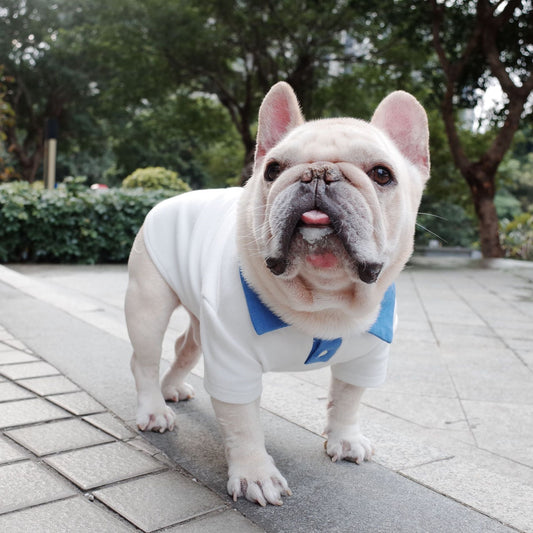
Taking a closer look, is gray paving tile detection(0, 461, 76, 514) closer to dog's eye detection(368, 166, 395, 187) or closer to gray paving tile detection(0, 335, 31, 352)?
dog's eye detection(368, 166, 395, 187)

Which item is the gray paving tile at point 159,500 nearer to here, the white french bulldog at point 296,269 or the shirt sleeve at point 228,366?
the white french bulldog at point 296,269

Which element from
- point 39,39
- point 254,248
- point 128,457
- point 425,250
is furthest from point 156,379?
point 425,250

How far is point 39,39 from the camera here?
24969 millimetres

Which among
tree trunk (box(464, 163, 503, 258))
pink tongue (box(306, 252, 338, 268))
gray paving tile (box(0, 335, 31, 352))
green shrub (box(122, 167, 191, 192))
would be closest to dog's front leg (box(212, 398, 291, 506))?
pink tongue (box(306, 252, 338, 268))

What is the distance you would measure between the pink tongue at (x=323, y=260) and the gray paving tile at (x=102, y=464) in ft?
3.51

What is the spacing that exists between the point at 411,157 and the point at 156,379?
156cm

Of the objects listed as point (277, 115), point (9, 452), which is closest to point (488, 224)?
point (277, 115)

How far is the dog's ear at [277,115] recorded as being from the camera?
2.30 metres

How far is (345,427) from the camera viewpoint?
2.63 m

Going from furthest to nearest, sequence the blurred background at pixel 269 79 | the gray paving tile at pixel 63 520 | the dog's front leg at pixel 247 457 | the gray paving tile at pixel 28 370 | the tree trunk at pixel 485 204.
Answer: the tree trunk at pixel 485 204 < the blurred background at pixel 269 79 < the gray paving tile at pixel 28 370 < the dog's front leg at pixel 247 457 < the gray paving tile at pixel 63 520

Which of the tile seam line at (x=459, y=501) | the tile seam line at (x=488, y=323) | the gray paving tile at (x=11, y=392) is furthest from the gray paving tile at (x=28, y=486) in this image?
the tile seam line at (x=488, y=323)

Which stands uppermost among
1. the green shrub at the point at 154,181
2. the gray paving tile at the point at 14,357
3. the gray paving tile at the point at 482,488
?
the green shrub at the point at 154,181

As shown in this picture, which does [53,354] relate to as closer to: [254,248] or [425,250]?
[254,248]

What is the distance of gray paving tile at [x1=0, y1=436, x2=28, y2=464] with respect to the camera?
7.71ft
